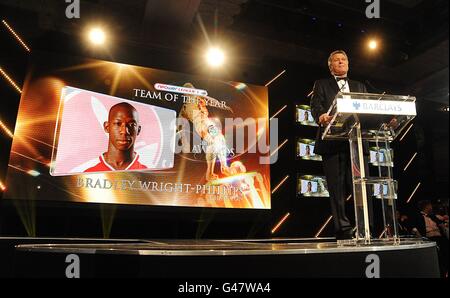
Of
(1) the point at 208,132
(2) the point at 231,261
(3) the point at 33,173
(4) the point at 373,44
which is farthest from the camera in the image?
(4) the point at 373,44

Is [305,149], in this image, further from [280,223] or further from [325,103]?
[325,103]

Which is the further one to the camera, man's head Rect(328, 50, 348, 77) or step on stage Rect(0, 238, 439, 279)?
man's head Rect(328, 50, 348, 77)

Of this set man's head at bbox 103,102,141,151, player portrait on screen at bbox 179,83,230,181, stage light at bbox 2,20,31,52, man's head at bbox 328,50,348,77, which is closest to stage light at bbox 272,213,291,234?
player portrait on screen at bbox 179,83,230,181

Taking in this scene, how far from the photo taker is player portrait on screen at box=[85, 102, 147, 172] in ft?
10.9

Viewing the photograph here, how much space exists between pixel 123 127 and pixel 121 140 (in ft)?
0.46

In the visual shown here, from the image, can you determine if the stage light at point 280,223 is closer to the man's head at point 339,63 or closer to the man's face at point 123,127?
the man's face at point 123,127

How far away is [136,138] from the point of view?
11.4ft

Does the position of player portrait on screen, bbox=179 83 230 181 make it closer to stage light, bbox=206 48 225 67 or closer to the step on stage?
stage light, bbox=206 48 225 67

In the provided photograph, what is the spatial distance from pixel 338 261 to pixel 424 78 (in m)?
5.59

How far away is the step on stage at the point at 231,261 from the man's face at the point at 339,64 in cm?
102

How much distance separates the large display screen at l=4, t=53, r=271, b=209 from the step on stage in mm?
1853

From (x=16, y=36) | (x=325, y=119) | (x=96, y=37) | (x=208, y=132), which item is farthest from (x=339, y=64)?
(x=16, y=36)

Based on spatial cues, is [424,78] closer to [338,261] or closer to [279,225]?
[279,225]

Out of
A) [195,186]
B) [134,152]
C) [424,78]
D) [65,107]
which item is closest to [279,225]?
[195,186]
